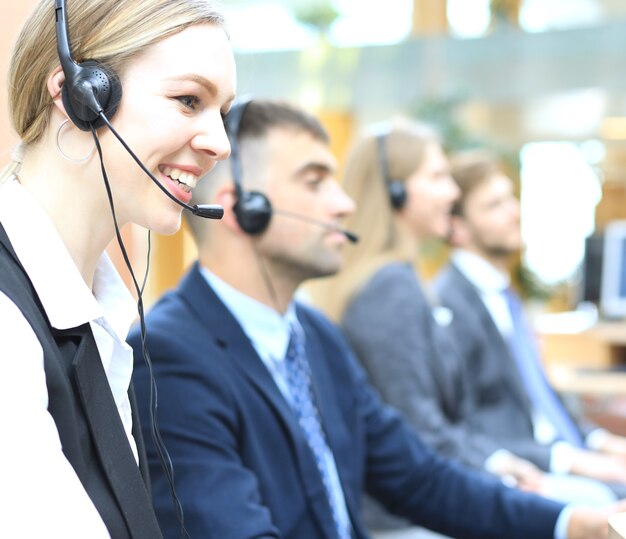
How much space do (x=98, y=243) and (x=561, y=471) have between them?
172 centimetres

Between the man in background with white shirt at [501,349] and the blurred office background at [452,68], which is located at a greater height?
the blurred office background at [452,68]

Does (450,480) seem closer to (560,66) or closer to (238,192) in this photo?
(238,192)

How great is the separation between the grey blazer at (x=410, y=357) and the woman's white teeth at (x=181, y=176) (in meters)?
1.34

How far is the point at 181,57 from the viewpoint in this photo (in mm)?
843

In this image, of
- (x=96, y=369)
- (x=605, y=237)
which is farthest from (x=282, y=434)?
(x=605, y=237)

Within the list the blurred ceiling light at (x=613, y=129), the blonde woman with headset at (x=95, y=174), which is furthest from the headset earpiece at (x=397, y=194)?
the blurred ceiling light at (x=613, y=129)

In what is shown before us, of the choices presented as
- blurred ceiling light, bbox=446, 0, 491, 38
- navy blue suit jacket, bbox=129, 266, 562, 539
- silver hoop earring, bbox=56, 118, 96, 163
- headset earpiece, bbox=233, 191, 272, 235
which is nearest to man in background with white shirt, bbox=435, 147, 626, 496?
navy blue suit jacket, bbox=129, 266, 562, 539

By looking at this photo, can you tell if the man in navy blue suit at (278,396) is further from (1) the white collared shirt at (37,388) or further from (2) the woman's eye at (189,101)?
(2) the woman's eye at (189,101)

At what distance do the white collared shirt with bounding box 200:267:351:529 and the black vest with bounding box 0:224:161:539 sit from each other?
54 centimetres

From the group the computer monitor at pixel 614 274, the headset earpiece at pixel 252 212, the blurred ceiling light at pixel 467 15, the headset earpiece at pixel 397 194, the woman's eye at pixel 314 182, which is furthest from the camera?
the blurred ceiling light at pixel 467 15

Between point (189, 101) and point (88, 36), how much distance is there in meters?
0.11

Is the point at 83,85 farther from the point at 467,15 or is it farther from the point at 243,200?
the point at 467,15

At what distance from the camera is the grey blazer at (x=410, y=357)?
7.00ft

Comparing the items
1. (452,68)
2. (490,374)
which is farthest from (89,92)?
(452,68)
